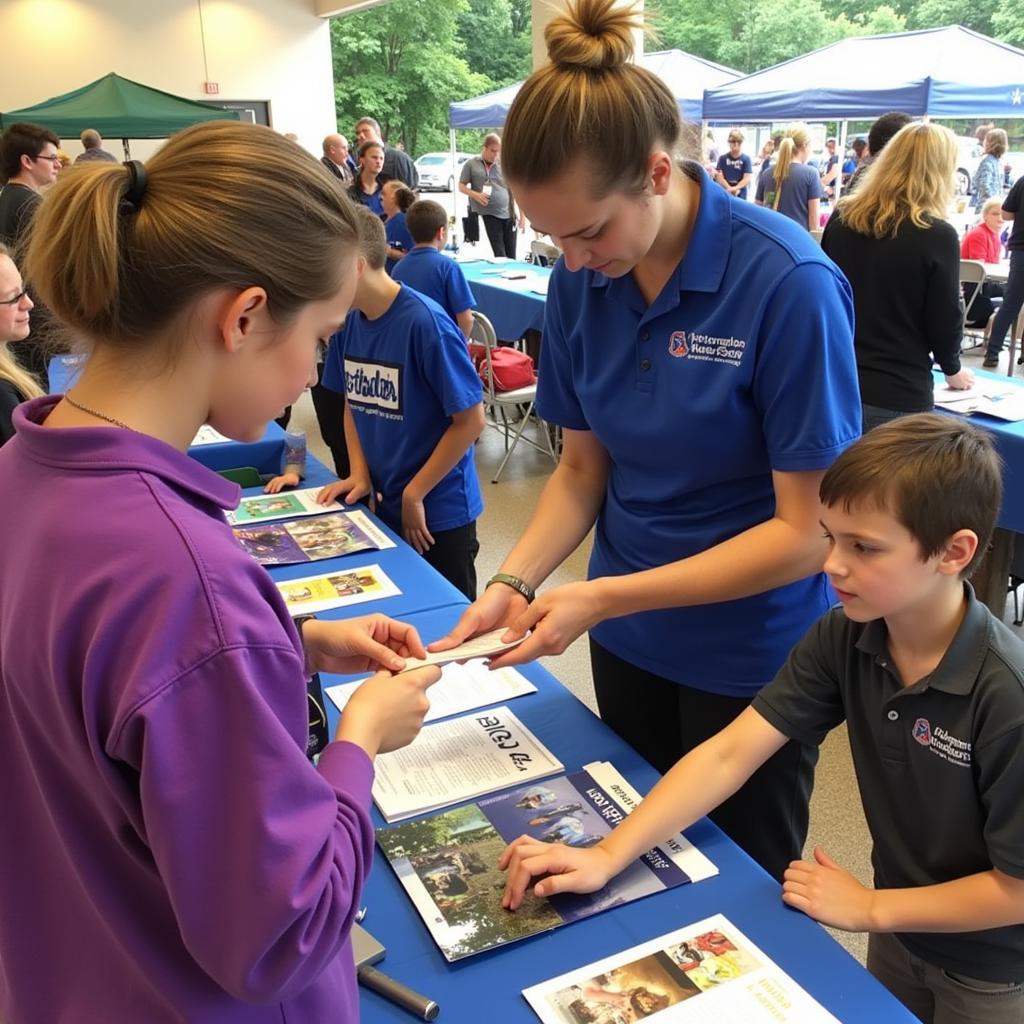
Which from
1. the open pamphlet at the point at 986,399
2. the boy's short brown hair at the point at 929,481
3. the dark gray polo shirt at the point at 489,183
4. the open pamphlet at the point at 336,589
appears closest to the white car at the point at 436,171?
the dark gray polo shirt at the point at 489,183

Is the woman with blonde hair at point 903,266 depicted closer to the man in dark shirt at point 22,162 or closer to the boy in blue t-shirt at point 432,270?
the boy in blue t-shirt at point 432,270

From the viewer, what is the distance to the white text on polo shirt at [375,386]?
7.54 feet

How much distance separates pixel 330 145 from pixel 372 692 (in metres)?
7.83

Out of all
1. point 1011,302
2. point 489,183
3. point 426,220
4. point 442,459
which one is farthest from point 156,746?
point 489,183

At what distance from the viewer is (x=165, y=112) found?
8320 millimetres

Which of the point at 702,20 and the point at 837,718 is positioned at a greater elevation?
the point at 702,20

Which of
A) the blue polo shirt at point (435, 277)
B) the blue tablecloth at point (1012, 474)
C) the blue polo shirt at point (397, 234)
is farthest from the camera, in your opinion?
the blue polo shirt at point (397, 234)

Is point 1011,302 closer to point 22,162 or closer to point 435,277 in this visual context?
point 435,277

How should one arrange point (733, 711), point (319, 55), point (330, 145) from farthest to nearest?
point (319, 55), point (330, 145), point (733, 711)

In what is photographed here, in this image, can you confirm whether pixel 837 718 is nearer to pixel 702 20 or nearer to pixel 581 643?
pixel 581 643

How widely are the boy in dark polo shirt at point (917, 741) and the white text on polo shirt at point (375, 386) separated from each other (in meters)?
1.39

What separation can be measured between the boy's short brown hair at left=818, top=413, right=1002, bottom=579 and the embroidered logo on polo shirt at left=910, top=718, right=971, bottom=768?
0.62ft

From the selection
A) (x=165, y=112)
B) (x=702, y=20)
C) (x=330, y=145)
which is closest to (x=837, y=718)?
(x=330, y=145)

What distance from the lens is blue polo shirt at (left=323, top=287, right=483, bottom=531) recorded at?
227cm
